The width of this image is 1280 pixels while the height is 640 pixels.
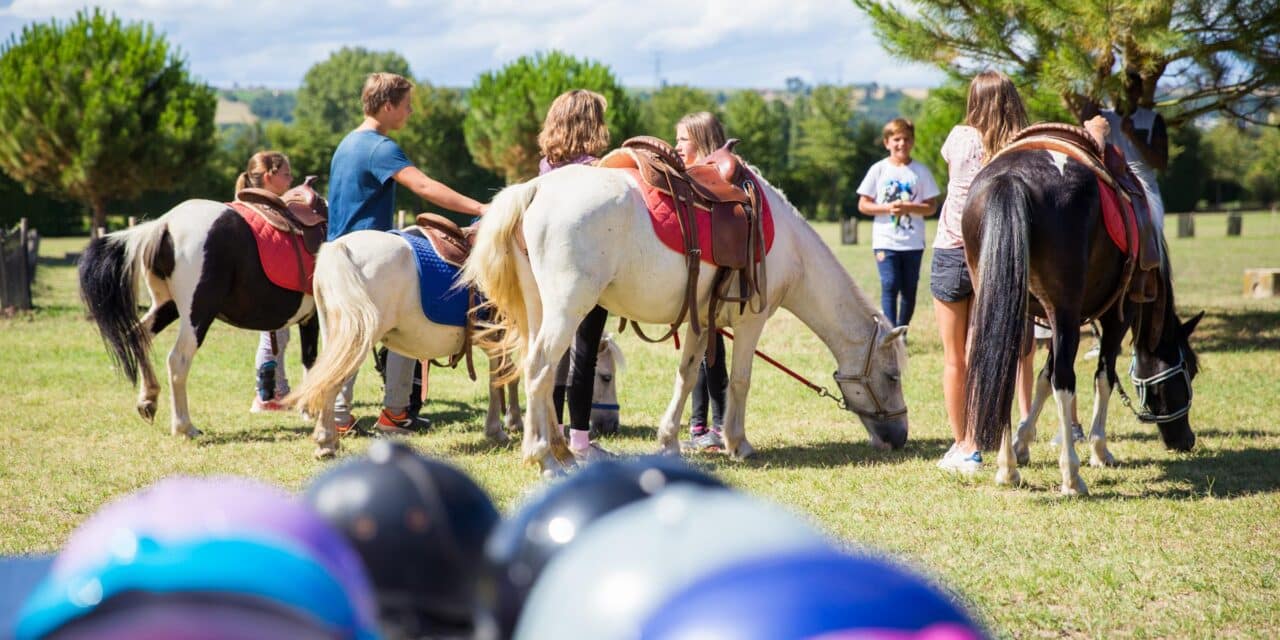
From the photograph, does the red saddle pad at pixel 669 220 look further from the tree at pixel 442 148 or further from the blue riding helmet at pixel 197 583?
the tree at pixel 442 148

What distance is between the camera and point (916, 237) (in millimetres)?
9547

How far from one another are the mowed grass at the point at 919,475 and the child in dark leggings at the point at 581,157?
1.64 ft

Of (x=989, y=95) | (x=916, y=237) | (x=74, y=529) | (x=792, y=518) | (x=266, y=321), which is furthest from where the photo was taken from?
(x=916, y=237)

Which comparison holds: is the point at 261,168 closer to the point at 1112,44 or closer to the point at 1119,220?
the point at 1119,220

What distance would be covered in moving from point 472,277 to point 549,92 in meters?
44.6

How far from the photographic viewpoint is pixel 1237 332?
12.6 meters

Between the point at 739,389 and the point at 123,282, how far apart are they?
408cm

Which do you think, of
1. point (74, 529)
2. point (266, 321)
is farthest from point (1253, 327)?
point (74, 529)

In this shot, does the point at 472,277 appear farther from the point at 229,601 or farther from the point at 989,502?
the point at 229,601

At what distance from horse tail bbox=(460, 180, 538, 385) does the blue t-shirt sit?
3.23ft

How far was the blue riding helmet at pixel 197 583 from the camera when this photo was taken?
0.75 meters

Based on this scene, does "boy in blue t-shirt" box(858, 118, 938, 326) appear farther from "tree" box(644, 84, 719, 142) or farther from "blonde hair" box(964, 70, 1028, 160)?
"tree" box(644, 84, 719, 142)

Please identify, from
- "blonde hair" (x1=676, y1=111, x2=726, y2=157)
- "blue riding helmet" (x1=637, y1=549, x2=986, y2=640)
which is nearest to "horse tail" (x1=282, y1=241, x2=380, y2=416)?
"blonde hair" (x1=676, y1=111, x2=726, y2=157)

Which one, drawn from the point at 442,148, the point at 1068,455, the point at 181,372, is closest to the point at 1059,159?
the point at 1068,455
